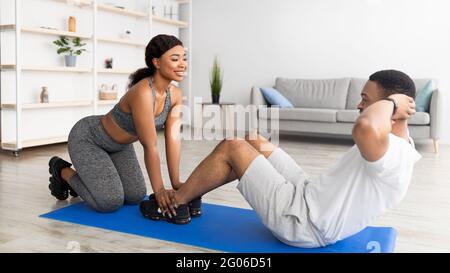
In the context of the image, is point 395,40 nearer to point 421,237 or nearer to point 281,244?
point 421,237

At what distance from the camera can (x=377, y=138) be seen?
1.37 meters

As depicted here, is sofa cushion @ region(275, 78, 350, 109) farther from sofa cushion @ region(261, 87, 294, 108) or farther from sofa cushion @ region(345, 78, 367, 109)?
sofa cushion @ region(261, 87, 294, 108)

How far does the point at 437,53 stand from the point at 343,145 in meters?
1.61

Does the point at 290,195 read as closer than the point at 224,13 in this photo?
Yes

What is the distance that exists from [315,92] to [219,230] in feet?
13.4

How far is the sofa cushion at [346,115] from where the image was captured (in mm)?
5129


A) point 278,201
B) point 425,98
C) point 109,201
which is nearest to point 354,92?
point 425,98

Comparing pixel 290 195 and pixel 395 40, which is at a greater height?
pixel 395 40

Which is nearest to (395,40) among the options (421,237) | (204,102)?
(204,102)

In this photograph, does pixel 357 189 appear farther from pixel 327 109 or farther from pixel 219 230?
pixel 327 109

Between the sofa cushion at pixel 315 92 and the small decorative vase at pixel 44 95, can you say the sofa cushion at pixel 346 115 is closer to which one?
the sofa cushion at pixel 315 92

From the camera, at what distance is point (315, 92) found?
5.88 m

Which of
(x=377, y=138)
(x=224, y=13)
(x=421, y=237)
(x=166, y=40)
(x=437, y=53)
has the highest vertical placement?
(x=224, y=13)
